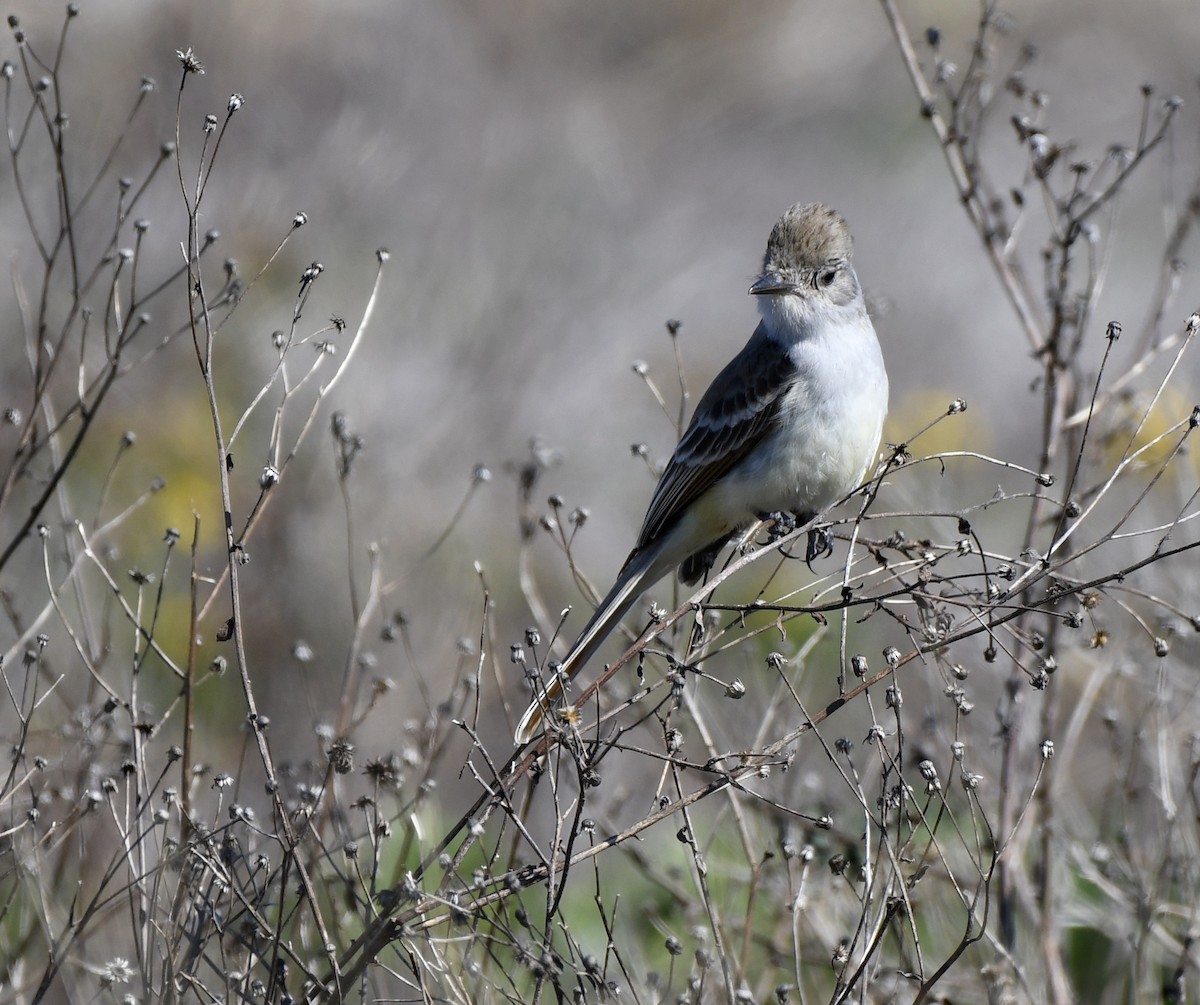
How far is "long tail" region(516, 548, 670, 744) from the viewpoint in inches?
130

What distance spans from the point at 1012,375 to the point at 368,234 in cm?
603

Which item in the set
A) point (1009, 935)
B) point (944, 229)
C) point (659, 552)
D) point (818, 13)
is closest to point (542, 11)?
point (818, 13)

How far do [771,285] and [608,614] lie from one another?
49.7 inches

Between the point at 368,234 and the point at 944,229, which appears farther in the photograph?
the point at 944,229

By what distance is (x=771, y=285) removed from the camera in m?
4.56

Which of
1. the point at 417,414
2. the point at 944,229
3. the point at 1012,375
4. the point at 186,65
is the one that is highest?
the point at 944,229

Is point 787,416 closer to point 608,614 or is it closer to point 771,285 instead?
point 771,285

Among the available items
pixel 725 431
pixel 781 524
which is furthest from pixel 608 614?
pixel 725 431

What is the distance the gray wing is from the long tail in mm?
127

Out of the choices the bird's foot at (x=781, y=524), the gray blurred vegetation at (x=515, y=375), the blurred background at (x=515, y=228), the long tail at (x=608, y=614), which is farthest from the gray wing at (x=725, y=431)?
the blurred background at (x=515, y=228)

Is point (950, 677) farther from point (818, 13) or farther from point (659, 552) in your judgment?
point (818, 13)

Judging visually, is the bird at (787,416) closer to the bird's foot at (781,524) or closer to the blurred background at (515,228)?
the bird's foot at (781,524)

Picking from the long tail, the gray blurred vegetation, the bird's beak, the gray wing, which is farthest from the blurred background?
the bird's beak

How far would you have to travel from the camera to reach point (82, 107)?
8.57 metres
